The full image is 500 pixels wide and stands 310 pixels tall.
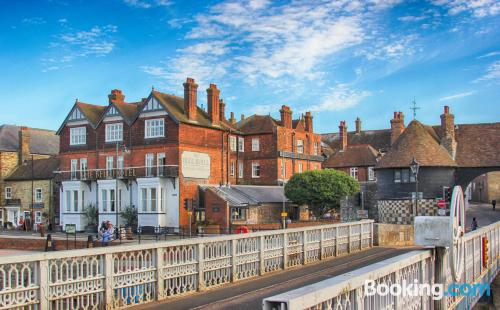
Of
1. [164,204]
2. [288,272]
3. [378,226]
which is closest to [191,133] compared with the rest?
[164,204]

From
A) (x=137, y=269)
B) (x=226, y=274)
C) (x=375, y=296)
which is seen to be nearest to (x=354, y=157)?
(x=226, y=274)

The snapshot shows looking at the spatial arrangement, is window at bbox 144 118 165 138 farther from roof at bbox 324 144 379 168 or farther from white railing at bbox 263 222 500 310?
white railing at bbox 263 222 500 310

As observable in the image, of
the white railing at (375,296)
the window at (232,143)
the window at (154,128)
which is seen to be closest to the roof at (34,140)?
the window at (154,128)

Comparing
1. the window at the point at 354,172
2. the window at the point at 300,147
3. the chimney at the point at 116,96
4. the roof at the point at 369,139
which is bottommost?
the window at the point at 354,172

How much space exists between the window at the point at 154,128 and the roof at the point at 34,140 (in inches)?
1019

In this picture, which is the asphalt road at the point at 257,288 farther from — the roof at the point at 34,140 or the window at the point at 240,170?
the roof at the point at 34,140

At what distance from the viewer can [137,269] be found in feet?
41.1

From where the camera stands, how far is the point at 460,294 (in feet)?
39.3

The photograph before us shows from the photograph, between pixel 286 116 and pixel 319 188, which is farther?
pixel 286 116

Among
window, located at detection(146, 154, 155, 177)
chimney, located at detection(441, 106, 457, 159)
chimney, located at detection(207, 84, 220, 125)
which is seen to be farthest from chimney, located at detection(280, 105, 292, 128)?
chimney, located at detection(441, 106, 457, 159)

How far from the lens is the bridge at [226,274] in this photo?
720 centimetres

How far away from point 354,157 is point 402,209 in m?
27.8

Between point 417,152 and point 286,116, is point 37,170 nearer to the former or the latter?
point 286,116

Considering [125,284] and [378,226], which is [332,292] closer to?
[125,284]
